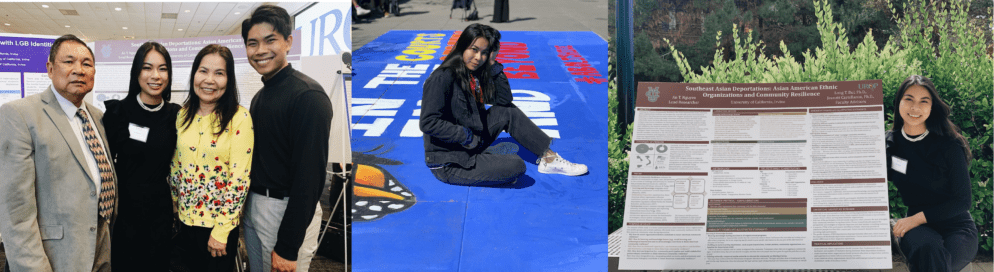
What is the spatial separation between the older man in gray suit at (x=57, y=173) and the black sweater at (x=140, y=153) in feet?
0.15

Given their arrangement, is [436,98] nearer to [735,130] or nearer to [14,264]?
[735,130]

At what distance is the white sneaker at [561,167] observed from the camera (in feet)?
13.0

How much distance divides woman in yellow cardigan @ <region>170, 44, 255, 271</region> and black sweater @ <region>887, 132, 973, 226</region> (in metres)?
3.45

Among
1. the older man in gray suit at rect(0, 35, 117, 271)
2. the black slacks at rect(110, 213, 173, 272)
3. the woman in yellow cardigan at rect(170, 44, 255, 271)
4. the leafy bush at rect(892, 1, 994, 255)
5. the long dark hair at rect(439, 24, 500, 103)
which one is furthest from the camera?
the leafy bush at rect(892, 1, 994, 255)

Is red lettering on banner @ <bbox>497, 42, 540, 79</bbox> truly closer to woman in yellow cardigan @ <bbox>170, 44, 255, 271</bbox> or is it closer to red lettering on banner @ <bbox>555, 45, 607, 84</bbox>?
red lettering on banner @ <bbox>555, 45, 607, 84</bbox>

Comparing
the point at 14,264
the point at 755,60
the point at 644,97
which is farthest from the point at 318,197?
the point at 755,60

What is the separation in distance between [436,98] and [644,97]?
110 centimetres

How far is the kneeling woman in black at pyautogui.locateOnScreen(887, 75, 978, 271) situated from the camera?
4.10m

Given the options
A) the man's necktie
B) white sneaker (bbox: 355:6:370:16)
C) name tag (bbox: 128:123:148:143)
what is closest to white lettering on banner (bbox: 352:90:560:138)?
white sneaker (bbox: 355:6:370:16)

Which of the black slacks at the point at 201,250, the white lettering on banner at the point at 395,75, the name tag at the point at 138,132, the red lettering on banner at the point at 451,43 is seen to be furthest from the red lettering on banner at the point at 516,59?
the name tag at the point at 138,132

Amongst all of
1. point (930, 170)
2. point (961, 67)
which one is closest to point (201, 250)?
point (930, 170)

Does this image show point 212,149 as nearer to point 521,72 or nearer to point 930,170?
point 521,72

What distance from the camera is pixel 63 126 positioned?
3389 millimetres

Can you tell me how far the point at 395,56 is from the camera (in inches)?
162
